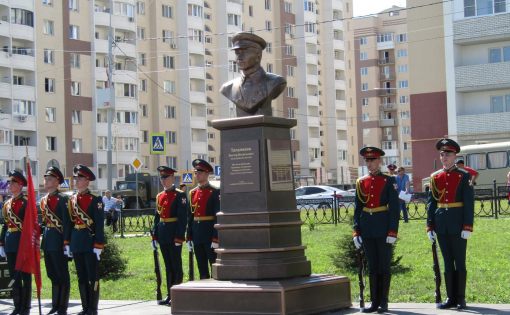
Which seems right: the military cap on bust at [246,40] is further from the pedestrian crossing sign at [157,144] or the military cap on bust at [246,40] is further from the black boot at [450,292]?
the pedestrian crossing sign at [157,144]

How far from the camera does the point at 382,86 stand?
4766 inches

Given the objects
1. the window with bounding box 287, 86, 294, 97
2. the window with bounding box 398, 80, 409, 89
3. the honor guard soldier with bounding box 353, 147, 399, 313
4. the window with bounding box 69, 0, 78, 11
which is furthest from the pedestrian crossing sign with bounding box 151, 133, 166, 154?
the window with bounding box 398, 80, 409, 89

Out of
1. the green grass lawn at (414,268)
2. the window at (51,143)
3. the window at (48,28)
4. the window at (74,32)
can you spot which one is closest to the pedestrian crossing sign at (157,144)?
the green grass lawn at (414,268)

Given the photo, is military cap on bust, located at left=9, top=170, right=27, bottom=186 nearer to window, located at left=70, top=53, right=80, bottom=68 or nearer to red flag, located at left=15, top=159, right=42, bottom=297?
red flag, located at left=15, top=159, right=42, bottom=297

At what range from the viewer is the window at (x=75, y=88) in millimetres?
73812

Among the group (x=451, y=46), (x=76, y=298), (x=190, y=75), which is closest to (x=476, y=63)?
(x=451, y=46)

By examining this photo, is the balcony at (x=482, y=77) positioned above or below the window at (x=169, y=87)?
below

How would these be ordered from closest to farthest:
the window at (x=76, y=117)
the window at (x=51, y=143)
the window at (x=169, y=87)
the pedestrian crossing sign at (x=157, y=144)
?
1. the pedestrian crossing sign at (x=157, y=144)
2. the window at (x=51, y=143)
3. the window at (x=76, y=117)
4. the window at (x=169, y=87)

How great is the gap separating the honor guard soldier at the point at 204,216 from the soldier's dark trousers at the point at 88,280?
170 cm

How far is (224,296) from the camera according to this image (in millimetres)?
11773

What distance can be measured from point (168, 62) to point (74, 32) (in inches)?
430

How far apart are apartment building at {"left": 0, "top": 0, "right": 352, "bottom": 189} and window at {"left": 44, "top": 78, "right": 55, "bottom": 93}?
0.09m

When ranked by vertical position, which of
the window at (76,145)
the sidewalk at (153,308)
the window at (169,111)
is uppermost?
the window at (169,111)

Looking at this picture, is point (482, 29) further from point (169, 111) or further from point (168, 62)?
point (169, 111)
